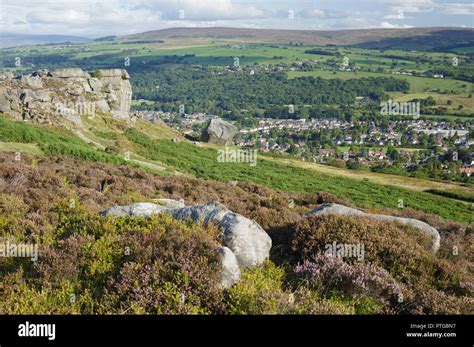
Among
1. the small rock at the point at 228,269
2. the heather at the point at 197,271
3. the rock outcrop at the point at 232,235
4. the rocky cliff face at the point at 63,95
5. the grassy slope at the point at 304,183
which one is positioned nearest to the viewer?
the heather at the point at 197,271

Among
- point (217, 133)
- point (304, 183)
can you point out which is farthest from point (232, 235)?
point (217, 133)

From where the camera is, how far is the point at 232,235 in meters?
8.47

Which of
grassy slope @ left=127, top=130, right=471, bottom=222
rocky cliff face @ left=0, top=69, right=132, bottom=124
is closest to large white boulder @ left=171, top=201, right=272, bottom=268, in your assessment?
grassy slope @ left=127, top=130, right=471, bottom=222

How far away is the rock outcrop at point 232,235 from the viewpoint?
727 centimetres

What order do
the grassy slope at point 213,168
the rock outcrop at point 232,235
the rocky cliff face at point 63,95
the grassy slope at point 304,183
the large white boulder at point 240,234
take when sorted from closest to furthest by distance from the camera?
the rock outcrop at point 232,235
the large white boulder at point 240,234
the grassy slope at point 213,168
the grassy slope at point 304,183
the rocky cliff face at point 63,95

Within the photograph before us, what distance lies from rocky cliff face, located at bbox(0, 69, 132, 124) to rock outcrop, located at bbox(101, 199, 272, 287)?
31238 mm

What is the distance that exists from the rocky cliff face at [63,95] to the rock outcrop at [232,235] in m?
31.2

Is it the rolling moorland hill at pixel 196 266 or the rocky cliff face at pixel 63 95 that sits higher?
the rocky cliff face at pixel 63 95

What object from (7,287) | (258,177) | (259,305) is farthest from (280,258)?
(258,177)

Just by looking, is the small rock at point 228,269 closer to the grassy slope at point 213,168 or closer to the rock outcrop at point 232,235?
the rock outcrop at point 232,235

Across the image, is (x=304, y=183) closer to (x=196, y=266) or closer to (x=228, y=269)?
(x=228, y=269)

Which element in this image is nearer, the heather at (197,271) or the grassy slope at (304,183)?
the heather at (197,271)

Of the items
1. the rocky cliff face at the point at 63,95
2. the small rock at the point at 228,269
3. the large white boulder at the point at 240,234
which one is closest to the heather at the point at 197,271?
the small rock at the point at 228,269

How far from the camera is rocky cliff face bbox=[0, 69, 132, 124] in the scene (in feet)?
122
